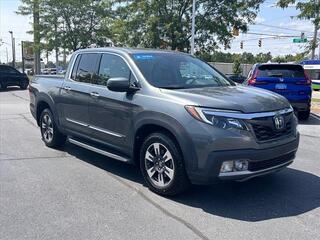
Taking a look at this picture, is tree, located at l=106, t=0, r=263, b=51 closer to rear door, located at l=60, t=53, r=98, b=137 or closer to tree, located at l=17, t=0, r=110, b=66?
tree, located at l=17, t=0, r=110, b=66

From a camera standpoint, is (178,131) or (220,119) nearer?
(220,119)

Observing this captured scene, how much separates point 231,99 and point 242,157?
2.33ft

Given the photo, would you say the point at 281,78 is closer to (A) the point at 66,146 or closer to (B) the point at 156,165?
(A) the point at 66,146

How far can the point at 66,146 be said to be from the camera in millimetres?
8359

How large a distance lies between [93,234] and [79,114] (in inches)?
117

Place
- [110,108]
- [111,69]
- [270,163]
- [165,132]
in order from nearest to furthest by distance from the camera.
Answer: [270,163] → [165,132] → [110,108] → [111,69]

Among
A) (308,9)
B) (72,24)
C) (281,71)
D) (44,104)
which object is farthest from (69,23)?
(44,104)

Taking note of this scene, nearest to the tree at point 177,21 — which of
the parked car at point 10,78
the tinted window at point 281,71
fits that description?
the parked car at point 10,78

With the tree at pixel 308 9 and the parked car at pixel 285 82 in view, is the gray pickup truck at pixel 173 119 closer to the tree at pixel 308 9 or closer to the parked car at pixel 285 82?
the parked car at pixel 285 82

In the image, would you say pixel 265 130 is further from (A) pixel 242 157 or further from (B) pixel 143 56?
(B) pixel 143 56

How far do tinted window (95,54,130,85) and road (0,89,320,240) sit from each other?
1.37 m

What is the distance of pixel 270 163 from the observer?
5.05m

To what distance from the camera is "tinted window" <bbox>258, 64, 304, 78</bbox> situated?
40.1ft

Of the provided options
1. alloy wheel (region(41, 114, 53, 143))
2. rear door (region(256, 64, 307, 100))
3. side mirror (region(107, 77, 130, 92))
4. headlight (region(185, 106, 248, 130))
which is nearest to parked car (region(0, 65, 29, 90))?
rear door (region(256, 64, 307, 100))
